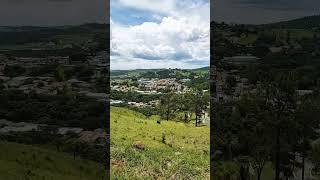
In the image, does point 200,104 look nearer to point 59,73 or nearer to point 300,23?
point 300,23

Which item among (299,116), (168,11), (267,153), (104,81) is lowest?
(267,153)

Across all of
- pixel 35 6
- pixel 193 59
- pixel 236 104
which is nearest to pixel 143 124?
pixel 193 59

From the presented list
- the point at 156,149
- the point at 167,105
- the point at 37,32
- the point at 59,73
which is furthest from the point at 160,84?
the point at 37,32

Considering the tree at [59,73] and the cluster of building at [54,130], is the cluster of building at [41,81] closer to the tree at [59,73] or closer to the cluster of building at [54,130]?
the tree at [59,73]

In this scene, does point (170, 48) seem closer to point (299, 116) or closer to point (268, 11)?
point (268, 11)

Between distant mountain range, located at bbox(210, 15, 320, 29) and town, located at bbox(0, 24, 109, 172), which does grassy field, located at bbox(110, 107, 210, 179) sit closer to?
town, located at bbox(0, 24, 109, 172)
